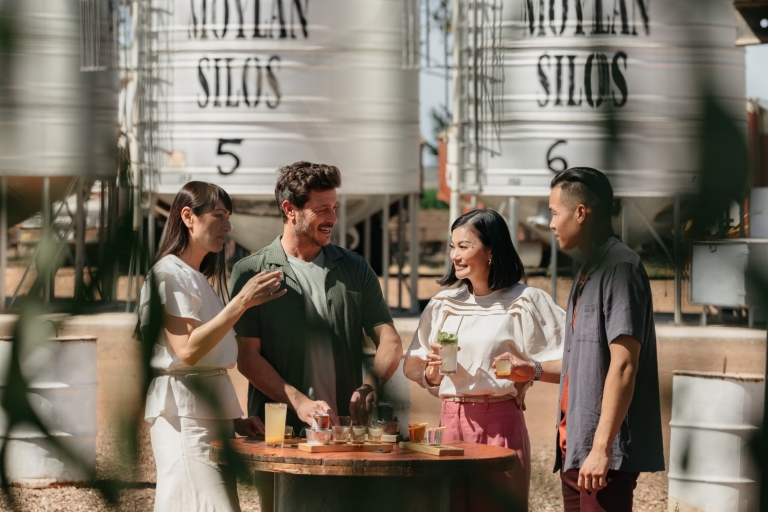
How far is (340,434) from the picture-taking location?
3.01 metres

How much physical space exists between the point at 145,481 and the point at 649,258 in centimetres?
45

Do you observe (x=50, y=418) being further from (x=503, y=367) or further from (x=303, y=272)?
(x=503, y=367)

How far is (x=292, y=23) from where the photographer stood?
1309cm

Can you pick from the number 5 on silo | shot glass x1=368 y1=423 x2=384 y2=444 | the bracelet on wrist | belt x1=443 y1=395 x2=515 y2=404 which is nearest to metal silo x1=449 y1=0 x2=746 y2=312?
shot glass x1=368 y1=423 x2=384 y2=444

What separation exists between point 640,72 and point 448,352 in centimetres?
271

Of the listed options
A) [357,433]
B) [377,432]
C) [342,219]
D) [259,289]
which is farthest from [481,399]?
[342,219]

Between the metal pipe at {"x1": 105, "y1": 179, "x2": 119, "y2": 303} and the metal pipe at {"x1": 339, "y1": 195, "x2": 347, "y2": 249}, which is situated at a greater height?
the metal pipe at {"x1": 105, "y1": 179, "x2": 119, "y2": 303}

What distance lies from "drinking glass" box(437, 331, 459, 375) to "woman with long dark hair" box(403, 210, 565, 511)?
84 mm

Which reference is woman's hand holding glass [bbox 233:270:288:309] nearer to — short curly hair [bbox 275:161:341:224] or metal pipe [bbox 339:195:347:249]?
short curly hair [bbox 275:161:341:224]

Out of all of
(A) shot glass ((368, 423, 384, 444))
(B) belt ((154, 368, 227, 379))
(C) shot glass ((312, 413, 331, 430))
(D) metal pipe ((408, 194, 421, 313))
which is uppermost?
(B) belt ((154, 368, 227, 379))

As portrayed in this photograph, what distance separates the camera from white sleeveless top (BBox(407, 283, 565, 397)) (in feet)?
11.0

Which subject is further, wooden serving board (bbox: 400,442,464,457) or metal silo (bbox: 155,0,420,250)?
metal silo (bbox: 155,0,420,250)

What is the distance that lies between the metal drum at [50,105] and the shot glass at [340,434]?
2.34m

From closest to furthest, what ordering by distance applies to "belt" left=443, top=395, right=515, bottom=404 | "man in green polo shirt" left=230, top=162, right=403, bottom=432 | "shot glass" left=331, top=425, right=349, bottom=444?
"man in green polo shirt" left=230, top=162, right=403, bottom=432
"shot glass" left=331, top=425, right=349, bottom=444
"belt" left=443, top=395, right=515, bottom=404
